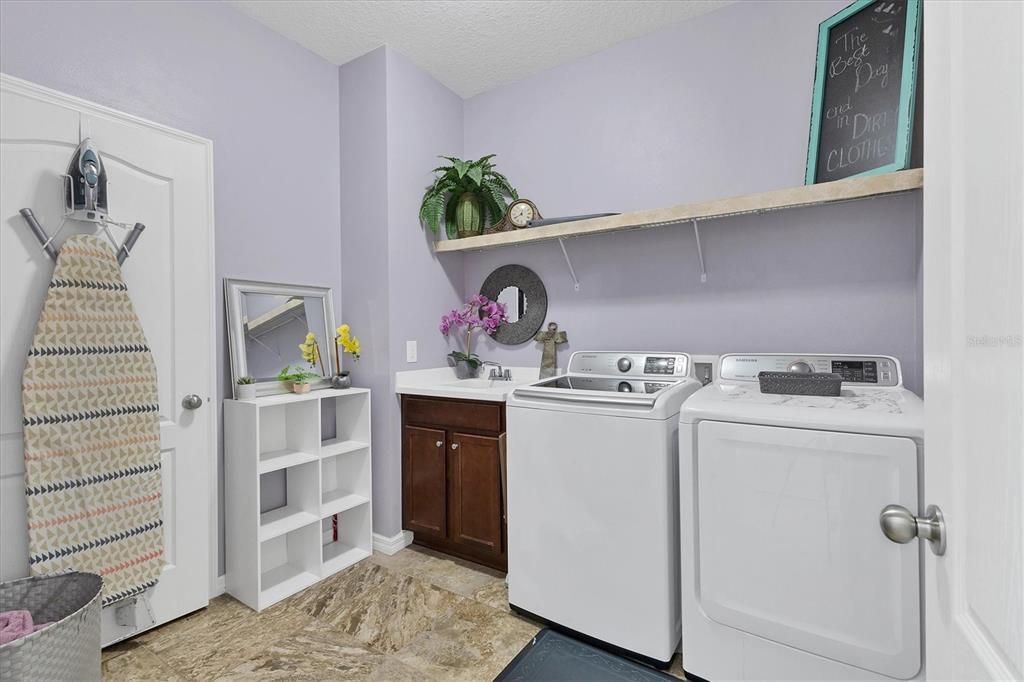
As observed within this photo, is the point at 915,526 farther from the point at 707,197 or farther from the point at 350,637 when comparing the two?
the point at 707,197

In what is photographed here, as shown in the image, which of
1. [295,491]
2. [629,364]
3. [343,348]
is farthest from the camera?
[343,348]

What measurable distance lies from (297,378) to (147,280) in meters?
0.77

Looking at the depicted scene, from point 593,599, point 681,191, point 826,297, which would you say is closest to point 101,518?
point 593,599

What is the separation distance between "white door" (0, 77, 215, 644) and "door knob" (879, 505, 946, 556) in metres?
2.40

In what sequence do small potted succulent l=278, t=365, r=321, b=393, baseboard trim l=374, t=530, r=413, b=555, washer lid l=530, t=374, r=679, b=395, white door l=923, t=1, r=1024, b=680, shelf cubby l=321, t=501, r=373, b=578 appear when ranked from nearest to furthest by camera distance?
white door l=923, t=1, r=1024, b=680 → washer lid l=530, t=374, r=679, b=395 → small potted succulent l=278, t=365, r=321, b=393 → shelf cubby l=321, t=501, r=373, b=578 → baseboard trim l=374, t=530, r=413, b=555

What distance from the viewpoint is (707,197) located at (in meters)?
2.48

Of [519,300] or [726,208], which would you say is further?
[519,300]

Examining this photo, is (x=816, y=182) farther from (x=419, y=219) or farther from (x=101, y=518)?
(x=101, y=518)

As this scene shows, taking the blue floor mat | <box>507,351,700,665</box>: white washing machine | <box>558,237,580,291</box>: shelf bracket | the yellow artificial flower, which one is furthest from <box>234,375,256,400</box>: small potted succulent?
<box>558,237,580,291</box>: shelf bracket

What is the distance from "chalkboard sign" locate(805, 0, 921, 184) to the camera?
6.04ft

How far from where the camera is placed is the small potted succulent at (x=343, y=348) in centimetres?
266

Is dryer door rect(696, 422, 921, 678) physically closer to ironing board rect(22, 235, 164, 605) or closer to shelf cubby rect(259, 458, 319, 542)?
shelf cubby rect(259, 458, 319, 542)

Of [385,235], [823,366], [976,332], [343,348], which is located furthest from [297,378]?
[976,332]

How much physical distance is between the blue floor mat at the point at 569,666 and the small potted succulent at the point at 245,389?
161 cm
